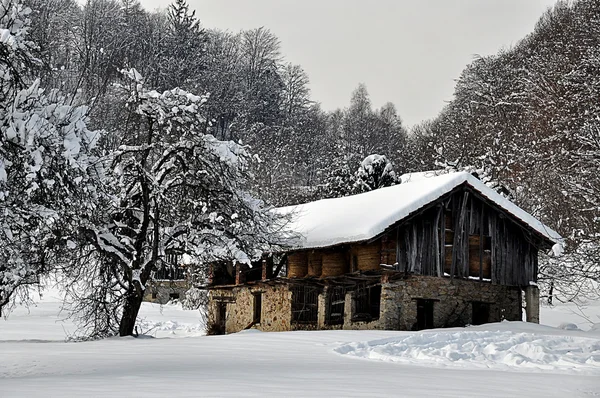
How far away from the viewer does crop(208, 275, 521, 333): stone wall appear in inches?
875

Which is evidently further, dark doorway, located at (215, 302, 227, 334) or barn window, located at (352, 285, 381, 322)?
dark doorway, located at (215, 302, 227, 334)

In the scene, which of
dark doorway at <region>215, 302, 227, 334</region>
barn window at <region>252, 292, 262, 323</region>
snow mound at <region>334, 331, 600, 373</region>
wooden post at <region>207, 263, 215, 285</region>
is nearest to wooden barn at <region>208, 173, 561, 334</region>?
barn window at <region>252, 292, 262, 323</region>

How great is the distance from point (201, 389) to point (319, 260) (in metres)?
17.9

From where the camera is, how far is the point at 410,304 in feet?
73.9

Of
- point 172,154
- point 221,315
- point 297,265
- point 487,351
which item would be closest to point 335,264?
point 297,265

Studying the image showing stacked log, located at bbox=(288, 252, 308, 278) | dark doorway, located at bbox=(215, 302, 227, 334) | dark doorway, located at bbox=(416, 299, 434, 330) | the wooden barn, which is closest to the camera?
the wooden barn

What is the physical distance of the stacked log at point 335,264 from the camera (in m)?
24.3

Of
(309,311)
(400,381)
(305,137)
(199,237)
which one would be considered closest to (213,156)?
(199,237)

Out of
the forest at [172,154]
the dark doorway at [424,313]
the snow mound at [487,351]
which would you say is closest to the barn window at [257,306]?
the forest at [172,154]

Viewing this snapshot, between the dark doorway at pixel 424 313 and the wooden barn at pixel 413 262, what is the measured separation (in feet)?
0.11

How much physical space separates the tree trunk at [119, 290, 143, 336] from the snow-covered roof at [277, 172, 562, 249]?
5751mm

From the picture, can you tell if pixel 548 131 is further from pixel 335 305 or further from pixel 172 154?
pixel 172 154

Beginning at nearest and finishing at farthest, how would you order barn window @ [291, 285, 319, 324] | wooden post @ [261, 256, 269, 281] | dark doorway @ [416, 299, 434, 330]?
dark doorway @ [416, 299, 434, 330] → barn window @ [291, 285, 319, 324] → wooden post @ [261, 256, 269, 281]

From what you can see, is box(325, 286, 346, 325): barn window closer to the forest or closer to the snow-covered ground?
the forest
